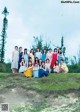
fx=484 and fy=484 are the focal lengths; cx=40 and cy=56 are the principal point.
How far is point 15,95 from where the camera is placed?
20.4 m

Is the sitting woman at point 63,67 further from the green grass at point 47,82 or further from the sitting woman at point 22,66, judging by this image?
the sitting woman at point 22,66

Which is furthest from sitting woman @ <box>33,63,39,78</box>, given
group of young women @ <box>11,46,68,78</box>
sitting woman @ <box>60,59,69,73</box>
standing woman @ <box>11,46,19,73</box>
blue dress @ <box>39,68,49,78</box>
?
standing woman @ <box>11,46,19,73</box>

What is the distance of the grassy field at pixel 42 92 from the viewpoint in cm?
1931

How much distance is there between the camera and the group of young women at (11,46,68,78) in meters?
22.0

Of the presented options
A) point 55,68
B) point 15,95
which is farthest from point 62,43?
point 15,95

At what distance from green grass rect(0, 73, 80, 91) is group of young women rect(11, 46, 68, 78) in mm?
385

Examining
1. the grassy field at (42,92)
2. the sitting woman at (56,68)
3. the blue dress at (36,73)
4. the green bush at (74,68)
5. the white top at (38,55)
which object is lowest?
the grassy field at (42,92)

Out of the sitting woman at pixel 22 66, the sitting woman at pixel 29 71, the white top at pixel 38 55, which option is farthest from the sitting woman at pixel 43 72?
the white top at pixel 38 55

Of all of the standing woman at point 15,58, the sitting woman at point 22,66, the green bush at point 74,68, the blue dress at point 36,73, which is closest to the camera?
the blue dress at point 36,73

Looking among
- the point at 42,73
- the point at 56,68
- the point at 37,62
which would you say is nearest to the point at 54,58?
the point at 56,68

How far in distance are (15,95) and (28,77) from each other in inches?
71.7

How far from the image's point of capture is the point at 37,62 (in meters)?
22.0

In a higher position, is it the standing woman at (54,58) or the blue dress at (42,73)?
the standing woman at (54,58)

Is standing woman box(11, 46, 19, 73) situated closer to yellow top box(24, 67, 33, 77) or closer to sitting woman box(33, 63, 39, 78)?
yellow top box(24, 67, 33, 77)
